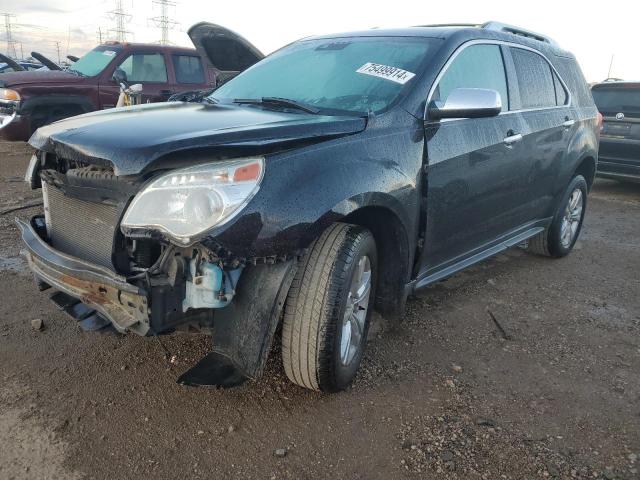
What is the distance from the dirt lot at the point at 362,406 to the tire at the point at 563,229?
1181mm

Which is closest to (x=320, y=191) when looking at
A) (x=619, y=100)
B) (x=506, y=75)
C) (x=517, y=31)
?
(x=506, y=75)

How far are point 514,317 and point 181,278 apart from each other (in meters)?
2.52

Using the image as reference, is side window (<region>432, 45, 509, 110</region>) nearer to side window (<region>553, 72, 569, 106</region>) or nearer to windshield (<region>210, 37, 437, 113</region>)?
windshield (<region>210, 37, 437, 113</region>)

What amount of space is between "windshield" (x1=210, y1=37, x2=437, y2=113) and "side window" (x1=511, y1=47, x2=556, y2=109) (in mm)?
1058

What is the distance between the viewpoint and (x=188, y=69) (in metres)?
9.84

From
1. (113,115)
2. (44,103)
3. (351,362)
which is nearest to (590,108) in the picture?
(351,362)

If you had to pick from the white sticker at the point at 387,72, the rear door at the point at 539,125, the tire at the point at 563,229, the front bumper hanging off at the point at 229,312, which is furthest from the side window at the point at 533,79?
the front bumper hanging off at the point at 229,312

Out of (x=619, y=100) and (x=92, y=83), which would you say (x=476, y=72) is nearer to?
(x=619, y=100)

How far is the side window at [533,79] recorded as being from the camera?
3.96 meters

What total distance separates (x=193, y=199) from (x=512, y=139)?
2.38 metres

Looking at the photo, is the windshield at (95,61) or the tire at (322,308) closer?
the tire at (322,308)

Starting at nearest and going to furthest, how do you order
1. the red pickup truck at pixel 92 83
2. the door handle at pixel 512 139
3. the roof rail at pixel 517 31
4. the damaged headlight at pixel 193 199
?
the damaged headlight at pixel 193 199 < the door handle at pixel 512 139 < the roof rail at pixel 517 31 < the red pickup truck at pixel 92 83

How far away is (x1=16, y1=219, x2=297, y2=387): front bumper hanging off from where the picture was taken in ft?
7.07

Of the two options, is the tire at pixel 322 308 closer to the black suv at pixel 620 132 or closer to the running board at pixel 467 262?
the running board at pixel 467 262
